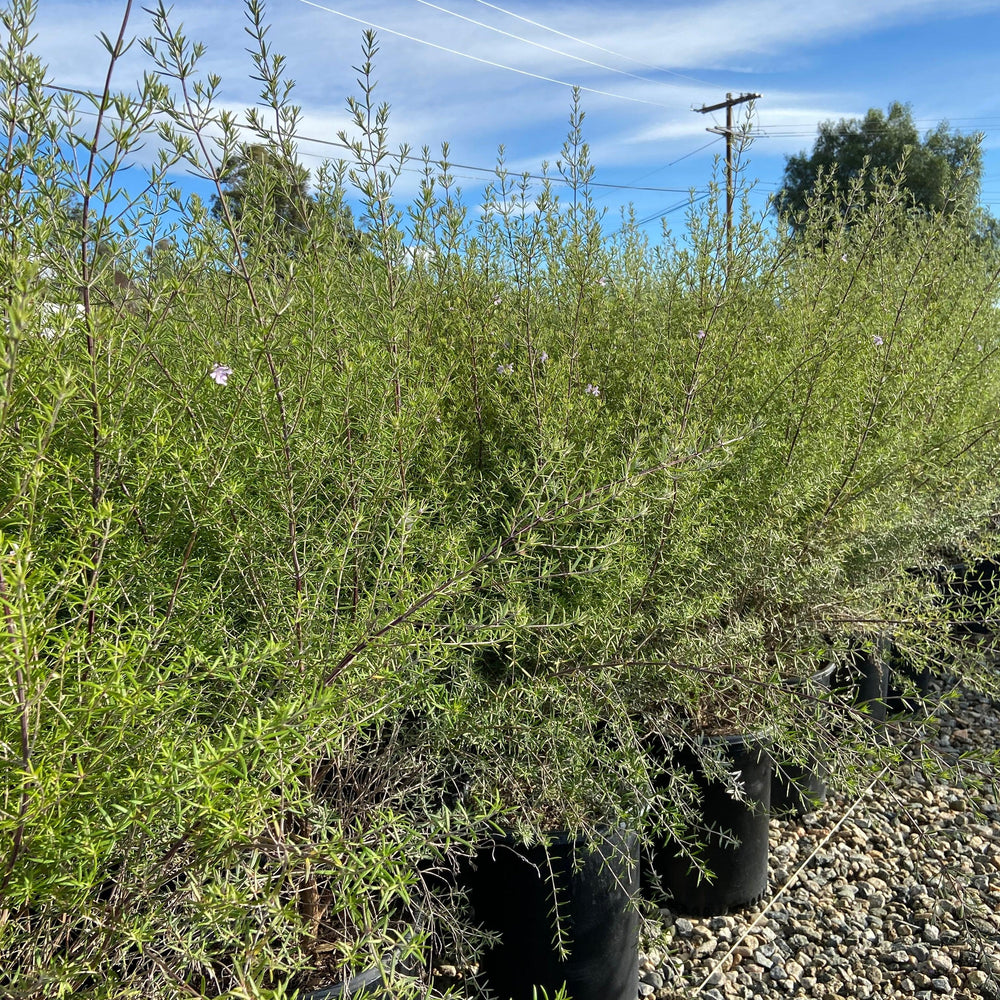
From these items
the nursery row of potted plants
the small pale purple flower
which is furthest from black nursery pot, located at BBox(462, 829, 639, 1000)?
the small pale purple flower

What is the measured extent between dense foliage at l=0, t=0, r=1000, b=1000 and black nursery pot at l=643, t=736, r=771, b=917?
0.22 meters

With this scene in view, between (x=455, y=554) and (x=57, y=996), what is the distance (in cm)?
83

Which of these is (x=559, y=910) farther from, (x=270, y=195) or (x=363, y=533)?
(x=270, y=195)

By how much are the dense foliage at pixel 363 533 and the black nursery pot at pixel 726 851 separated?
218mm

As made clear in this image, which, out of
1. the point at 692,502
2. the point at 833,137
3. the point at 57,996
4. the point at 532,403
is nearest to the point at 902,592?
the point at 692,502

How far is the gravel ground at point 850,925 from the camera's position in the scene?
2309 millimetres

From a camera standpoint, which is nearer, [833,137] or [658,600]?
[658,600]

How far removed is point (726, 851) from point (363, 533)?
1.70 metres

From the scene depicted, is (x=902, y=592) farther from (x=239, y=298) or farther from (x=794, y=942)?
(x=239, y=298)

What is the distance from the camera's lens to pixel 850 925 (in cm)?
258

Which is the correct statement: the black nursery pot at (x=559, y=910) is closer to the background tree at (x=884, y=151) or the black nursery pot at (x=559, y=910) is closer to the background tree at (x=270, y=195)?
the background tree at (x=270, y=195)

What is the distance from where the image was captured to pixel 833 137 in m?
26.0

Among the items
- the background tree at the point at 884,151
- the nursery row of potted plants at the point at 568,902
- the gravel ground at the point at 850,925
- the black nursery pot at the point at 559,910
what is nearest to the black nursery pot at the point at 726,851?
the gravel ground at the point at 850,925

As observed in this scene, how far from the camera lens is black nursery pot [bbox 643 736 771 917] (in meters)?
2.48
